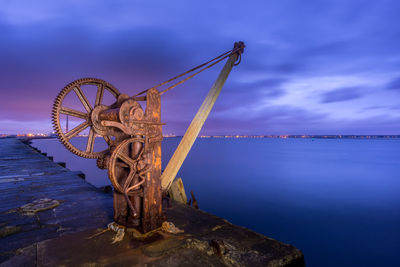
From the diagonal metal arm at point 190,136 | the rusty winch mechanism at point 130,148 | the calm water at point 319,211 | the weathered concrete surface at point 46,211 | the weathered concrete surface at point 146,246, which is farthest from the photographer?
the calm water at point 319,211

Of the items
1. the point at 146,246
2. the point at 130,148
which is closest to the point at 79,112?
the point at 130,148

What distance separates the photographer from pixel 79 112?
12.6 feet

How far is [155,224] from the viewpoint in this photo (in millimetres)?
3508

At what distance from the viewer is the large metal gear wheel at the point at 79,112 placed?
11.6 feet

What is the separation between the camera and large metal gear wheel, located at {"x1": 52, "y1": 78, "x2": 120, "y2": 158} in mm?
3535

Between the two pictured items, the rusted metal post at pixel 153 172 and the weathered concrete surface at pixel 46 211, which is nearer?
the rusted metal post at pixel 153 172

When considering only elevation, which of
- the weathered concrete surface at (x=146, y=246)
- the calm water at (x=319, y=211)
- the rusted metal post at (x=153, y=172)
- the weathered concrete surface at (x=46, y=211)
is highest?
the rusted metal post at (x=153, y=172)

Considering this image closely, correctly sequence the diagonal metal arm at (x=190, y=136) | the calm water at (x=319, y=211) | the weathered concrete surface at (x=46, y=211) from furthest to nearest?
the calm water at (x=319, y=211)
the diagonal metal arm at (x=190, y=136)
the weathered concrete surface at (x=46, y=211)

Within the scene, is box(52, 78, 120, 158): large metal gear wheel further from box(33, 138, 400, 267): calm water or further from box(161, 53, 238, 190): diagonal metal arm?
box(33, 138, 400, 267): calm water

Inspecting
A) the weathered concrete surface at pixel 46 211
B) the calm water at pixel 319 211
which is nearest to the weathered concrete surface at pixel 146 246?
the weathered concrete surface at pixel 46 211

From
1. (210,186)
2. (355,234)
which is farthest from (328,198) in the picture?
(210,186)

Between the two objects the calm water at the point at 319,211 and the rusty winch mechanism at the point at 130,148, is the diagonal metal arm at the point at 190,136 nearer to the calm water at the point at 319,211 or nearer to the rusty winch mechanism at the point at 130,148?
the rusty winch mechanism at the point at 130,148

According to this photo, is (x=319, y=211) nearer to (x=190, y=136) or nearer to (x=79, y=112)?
(x=190, y=136)

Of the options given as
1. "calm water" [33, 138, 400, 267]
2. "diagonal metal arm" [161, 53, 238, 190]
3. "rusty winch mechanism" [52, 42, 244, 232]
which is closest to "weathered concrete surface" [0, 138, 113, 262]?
"rusty winch mechanism" [52, 42, 244, 232]
